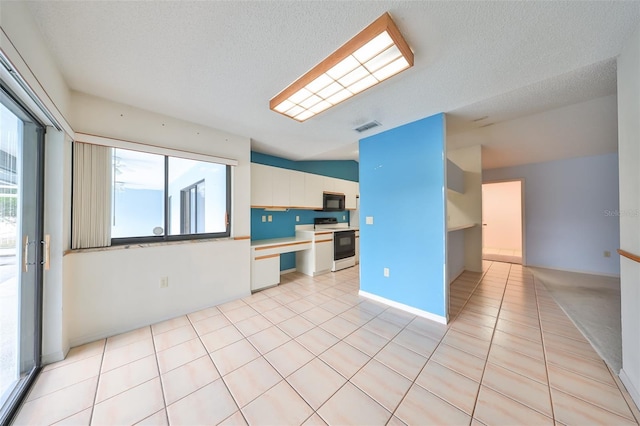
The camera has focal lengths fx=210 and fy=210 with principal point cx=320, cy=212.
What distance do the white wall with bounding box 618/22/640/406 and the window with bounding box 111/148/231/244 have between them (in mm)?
3805

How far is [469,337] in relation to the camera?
2.09 meters

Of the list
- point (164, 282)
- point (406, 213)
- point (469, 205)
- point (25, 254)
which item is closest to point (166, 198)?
point (164, 282)

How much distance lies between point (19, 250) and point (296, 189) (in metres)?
3.18

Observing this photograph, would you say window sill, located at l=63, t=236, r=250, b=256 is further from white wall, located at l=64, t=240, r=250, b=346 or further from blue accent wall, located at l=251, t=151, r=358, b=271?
blue accent wall, located at l=251, t=151, r=358, b=271

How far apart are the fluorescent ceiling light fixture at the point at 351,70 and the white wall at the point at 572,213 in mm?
5322

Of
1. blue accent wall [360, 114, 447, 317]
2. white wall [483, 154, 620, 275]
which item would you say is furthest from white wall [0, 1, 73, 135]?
white wall [483, 154, 620, 275]

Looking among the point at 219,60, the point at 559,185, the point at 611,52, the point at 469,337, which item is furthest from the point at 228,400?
the point at 559,185

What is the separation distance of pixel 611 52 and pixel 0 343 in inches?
185

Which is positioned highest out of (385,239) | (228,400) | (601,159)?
(601,159)

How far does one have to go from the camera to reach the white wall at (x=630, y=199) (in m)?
1.35

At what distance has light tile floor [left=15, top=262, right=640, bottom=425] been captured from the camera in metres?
1.29

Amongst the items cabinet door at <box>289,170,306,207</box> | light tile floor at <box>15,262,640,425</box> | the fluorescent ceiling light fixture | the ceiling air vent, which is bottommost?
light tile floor at <box>15,262,640,425</box>

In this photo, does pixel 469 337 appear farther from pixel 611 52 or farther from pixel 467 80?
pixel 611 52

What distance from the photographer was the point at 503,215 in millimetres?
7164
